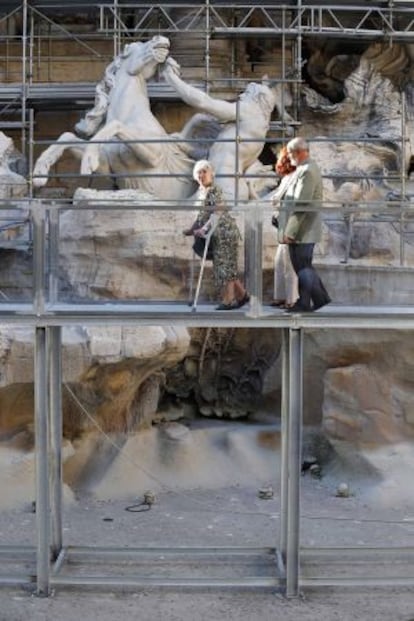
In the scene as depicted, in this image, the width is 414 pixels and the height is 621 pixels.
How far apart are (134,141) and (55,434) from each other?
5642mm

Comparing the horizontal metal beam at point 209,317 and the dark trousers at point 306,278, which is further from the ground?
the dark trousers at point 306,278

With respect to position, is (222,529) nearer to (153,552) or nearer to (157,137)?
(153,552)

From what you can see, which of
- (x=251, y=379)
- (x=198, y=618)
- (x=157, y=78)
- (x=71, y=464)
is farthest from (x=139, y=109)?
(x=198, y=618)

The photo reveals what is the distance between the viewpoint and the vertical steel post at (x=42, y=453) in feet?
26.5

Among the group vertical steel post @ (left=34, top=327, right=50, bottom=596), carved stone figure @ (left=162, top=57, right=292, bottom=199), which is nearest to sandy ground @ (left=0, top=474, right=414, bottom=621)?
vertical steel post @ (left=34, top=327, right=50, bottom=596)

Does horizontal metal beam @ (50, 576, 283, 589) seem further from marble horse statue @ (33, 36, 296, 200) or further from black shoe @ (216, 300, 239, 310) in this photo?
marble horse statue @ (33, 36, 296, 200)

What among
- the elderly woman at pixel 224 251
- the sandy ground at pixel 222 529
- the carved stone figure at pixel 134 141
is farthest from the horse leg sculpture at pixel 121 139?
the elderly woman at pixel 224 251

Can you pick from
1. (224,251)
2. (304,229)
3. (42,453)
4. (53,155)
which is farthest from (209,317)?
(53,155)

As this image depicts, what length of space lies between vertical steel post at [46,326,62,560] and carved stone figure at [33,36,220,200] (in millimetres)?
5091

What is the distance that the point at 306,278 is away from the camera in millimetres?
7938

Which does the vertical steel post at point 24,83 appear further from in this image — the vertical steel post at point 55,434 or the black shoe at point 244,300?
the black shoe at point 244,300

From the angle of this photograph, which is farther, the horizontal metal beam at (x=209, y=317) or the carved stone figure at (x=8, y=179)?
the carved stone figure at (x=8, y=179)

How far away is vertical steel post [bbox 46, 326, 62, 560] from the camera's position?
8641mm

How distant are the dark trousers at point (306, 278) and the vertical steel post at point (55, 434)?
6.03 feet
